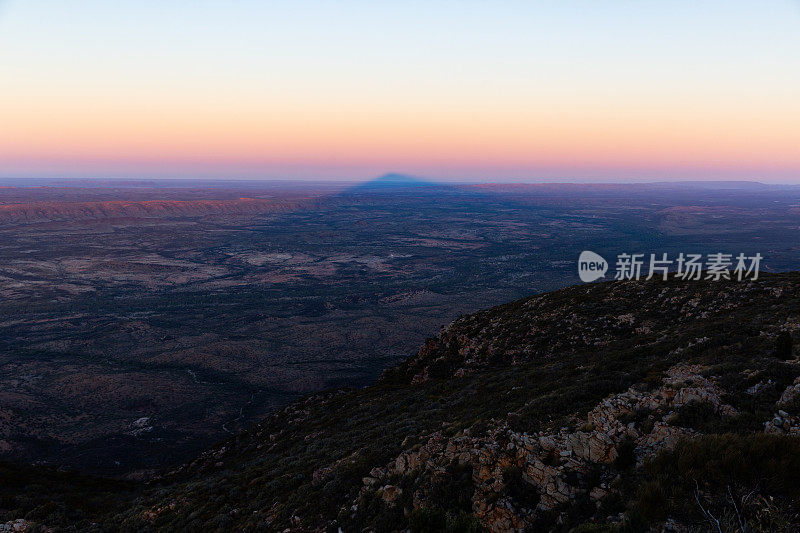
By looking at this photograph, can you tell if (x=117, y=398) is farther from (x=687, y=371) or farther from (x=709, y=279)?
(x=709, y=279)

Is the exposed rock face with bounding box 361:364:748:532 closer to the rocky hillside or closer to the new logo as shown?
the rocky hillside

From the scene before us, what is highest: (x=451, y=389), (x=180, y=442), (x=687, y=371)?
(x=687, y=371)

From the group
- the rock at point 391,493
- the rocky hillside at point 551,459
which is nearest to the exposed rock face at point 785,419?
the rocky hillside at point 551,459

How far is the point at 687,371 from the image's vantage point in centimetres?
1077

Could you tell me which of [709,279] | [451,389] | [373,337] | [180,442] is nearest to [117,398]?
[180,442]

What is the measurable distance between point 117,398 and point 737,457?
40.9 metres

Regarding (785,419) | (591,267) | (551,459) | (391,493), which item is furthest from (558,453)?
(591,267)

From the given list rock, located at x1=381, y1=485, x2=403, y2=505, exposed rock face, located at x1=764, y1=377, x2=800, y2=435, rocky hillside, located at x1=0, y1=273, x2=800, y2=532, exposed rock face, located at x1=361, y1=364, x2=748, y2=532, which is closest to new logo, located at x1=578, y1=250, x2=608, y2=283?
rocky hillside, located at x1=0, y1=273, x2=800, y2=532

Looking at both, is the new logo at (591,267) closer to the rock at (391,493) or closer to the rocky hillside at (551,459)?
the rocky hillside at (551,459)

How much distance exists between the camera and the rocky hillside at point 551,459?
602 centimetres

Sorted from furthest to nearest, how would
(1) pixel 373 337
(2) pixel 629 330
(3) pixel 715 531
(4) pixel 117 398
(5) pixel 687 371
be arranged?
(1) pixel 373 337 < (4) pixel 117 398 < (2) pixel 629 330 < (5) pixel 687 371 < (3) pixel 715 531

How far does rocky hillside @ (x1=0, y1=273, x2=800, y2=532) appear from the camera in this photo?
19.7 feet

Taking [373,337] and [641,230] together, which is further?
[641,230]

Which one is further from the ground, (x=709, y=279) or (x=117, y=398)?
(x=709, y=279)
